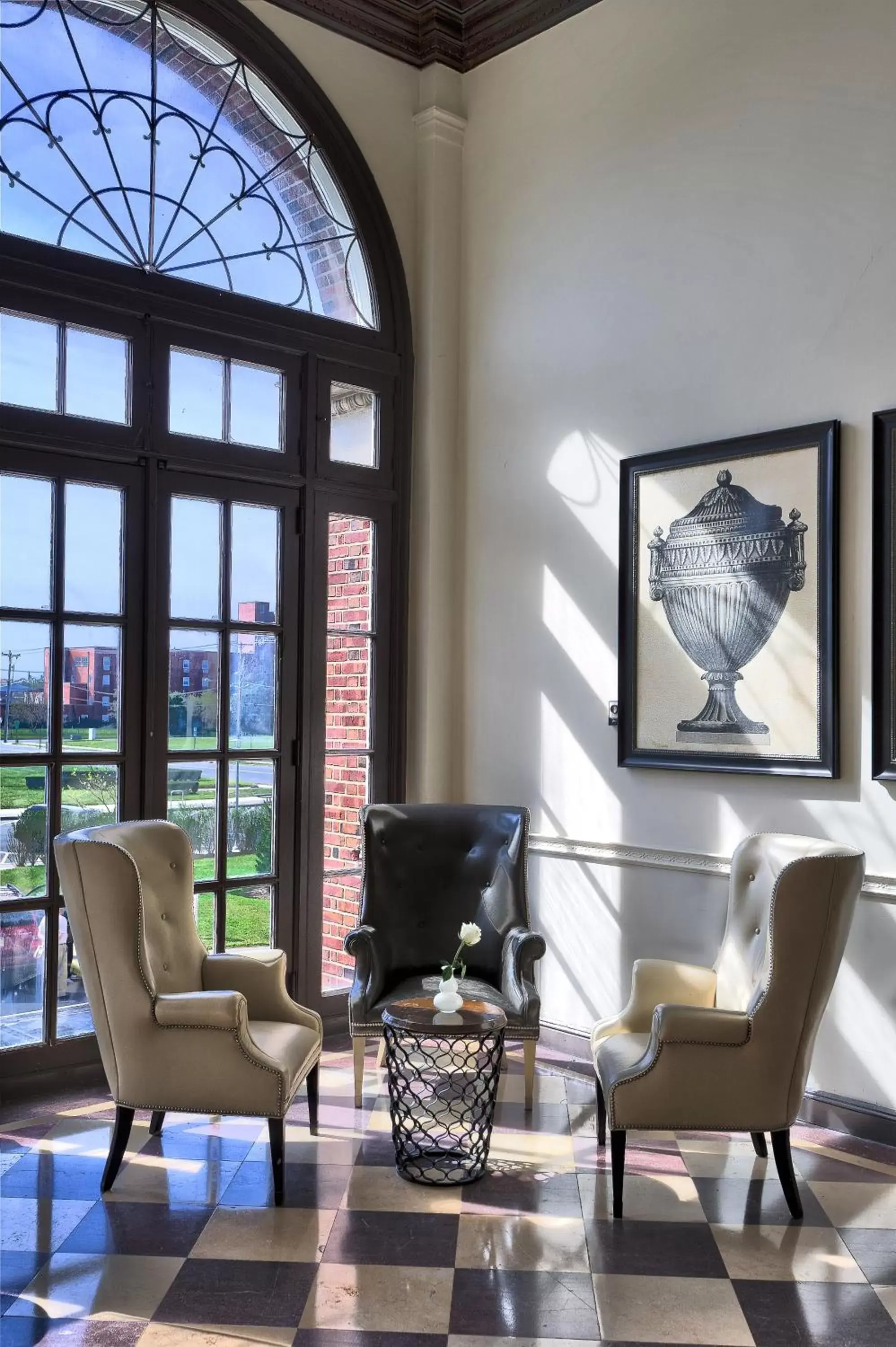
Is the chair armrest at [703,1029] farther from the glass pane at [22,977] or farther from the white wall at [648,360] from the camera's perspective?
the glass pane at [22,977]

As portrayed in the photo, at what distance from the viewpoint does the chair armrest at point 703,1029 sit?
329 cm

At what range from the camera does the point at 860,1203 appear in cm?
338

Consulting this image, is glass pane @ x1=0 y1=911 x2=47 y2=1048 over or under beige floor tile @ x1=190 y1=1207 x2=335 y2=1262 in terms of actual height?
over

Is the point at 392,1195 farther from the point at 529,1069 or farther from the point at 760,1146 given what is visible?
the point at 760,1146

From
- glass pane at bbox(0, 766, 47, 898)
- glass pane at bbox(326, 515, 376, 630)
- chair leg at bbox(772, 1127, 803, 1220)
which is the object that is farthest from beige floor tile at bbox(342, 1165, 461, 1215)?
glass pane at bbox(326, 515, 376, 630)

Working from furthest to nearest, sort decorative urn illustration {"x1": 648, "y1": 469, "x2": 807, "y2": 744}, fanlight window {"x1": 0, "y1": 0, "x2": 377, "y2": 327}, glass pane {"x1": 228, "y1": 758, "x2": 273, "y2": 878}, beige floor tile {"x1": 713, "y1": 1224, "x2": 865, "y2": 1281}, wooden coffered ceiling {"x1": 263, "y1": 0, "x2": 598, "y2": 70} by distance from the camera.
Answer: wooden coffered ceiling {"x1": 263, "y1": 0, "x2": 598, "y2": 70}
glass pane {"x1": 228, "y1": 758, "x2": 273, "y2": 878}
fanlight window {"x1": 0, "y1": 0, "x2": 377, "y2": 327}
decorative urn illustration {"x1": 648, "y1": 469, "x2": 807, "y2": 744}
beige floor tile {"x1": 713, "y1": 1224, "x2": 865, "y2": 1281}

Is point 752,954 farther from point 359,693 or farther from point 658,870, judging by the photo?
point 359,693

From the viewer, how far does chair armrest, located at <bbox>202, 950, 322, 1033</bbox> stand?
3.85 m

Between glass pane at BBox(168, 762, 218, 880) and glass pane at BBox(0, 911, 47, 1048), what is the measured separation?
2.06 ft

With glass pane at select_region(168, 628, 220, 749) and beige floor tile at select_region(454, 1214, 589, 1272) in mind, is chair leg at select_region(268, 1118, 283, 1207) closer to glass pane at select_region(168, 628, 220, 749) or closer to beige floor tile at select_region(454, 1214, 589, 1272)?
beige floor tile at select_region(454, 1214, 589, 1272)

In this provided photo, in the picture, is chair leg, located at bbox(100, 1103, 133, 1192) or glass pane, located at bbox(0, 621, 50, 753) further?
glass pane, located at bbox(0, 621, 50, 753)

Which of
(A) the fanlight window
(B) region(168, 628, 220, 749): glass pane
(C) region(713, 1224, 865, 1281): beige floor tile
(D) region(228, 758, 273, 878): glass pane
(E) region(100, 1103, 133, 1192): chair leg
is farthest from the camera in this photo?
(D) region(228, 758, 273, 878): glass pane

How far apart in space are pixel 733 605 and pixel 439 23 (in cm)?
305

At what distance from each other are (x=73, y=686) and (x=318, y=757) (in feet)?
3.66
